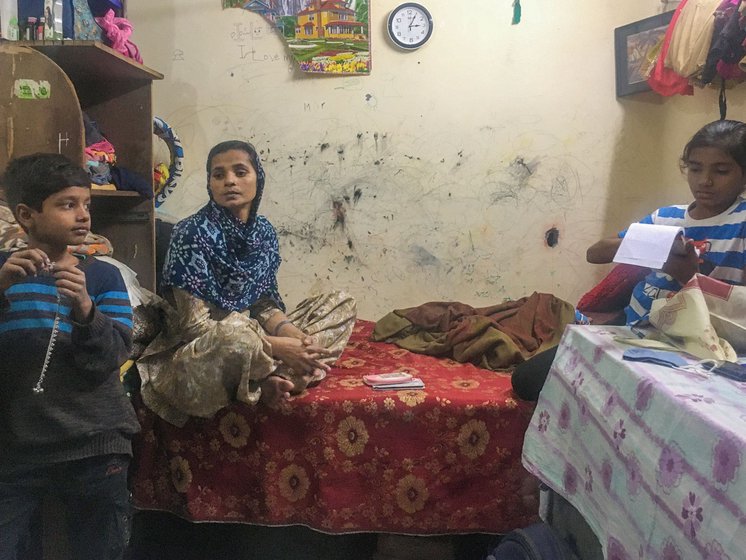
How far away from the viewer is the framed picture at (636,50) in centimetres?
226

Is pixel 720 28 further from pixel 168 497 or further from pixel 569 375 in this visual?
pixel 168 497

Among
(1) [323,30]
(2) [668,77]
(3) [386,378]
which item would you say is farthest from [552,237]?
(1) [323,30]

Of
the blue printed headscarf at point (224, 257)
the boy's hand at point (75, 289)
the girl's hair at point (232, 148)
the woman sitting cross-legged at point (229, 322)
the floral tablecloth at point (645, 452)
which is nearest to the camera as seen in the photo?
the floral tablecloth at point (645, 452)

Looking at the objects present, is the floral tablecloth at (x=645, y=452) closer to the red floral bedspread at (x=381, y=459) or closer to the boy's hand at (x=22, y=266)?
the red floral bedspread at (x=381, y=459)

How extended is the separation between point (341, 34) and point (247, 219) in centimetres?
110

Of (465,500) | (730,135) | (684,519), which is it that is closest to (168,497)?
(465,500)

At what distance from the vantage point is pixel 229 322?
1580 millimetres

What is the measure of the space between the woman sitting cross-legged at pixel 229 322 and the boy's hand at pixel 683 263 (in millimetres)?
950

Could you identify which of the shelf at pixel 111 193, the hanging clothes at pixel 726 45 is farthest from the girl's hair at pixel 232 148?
the hanging clothes at pixel 726 45

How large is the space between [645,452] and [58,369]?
1097mm

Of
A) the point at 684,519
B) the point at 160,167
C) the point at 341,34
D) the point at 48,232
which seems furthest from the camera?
the point at 341,34

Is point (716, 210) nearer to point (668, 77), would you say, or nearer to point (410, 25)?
point (668, 77)

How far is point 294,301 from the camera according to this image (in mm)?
2689

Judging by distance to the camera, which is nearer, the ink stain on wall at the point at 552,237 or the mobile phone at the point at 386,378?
the mobile phone at the point at 386,378
